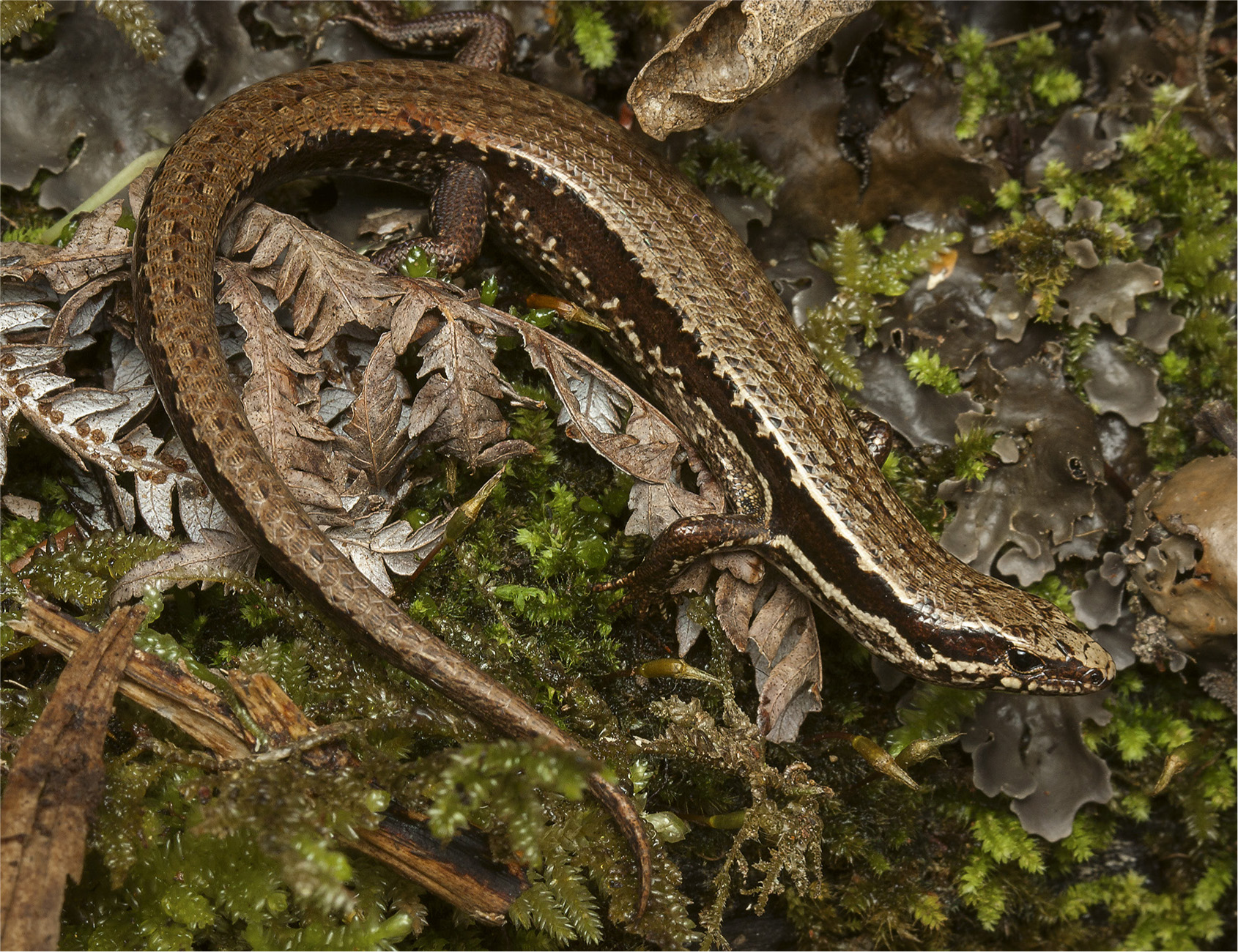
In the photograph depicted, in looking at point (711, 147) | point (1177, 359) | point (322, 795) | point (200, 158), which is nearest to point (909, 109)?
point (711, 147)

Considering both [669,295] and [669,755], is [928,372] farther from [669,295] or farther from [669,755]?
[669,755]

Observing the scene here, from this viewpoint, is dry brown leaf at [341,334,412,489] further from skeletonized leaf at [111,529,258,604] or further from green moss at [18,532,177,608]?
green moss at [18,532,177,608]

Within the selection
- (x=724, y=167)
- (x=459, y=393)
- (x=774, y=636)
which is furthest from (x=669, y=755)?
(x=724, y=167)

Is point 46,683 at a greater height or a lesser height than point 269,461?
lesser

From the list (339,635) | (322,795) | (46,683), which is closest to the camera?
(322,795)

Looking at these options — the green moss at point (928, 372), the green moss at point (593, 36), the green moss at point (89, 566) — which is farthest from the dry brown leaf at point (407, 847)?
the green moss at point (593, 36)

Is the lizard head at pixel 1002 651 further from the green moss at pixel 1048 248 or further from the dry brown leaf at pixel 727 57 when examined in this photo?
the dry brown leaf at pixel 727 57

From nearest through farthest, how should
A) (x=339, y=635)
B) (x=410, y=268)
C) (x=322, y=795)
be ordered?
(x=322, y=795) < (x=339, y=635) < (x=410, y=268)

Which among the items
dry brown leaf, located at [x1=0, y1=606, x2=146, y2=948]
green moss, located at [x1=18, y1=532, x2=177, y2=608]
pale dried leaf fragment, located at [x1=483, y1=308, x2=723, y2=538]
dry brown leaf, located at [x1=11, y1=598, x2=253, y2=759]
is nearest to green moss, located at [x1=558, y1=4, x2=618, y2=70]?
pale dried leaf fragment, located at [x1=483, y1=308, x2=723, y2=538]

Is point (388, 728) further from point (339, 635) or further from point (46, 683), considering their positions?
point (46, 683)
